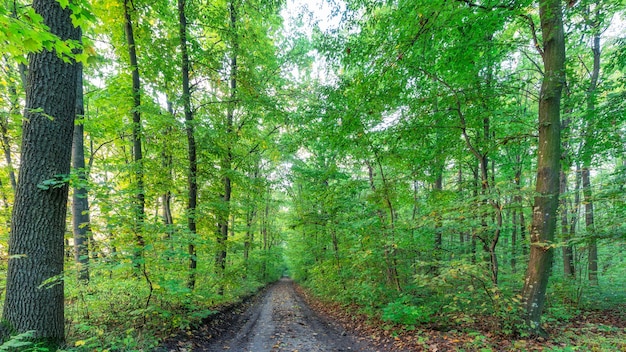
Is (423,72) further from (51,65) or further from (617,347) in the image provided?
(51,65)

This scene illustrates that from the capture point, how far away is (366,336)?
6488 mm

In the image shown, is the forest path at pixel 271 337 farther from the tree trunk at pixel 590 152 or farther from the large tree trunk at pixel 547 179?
the tree trunk at pixel 590 152

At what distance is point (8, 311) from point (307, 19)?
7836 mm

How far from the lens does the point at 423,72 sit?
5793mm

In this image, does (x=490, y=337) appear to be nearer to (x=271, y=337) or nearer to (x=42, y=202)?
(x=271, y=337)

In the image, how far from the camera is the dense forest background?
4.56 meters

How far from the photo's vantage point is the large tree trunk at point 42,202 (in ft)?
11.5

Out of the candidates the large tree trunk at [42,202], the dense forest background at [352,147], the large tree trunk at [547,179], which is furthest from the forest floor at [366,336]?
the large tree trunk at [42,202]

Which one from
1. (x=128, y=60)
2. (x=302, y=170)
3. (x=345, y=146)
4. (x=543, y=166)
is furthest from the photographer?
(x=302, y=170)

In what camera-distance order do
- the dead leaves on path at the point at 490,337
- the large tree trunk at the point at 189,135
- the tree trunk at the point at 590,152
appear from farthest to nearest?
the large tree trunk at the point at 189,135 → the tree trunk at the point at 590,152 → the dead leaves on path at the point at 490,337

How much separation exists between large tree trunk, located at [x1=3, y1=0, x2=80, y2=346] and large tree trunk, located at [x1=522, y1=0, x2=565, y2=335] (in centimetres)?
789

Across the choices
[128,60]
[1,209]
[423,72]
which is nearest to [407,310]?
[423,72]

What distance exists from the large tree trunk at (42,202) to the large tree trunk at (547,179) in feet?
25.9

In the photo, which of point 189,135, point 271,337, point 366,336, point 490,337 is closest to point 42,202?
point 189,135
